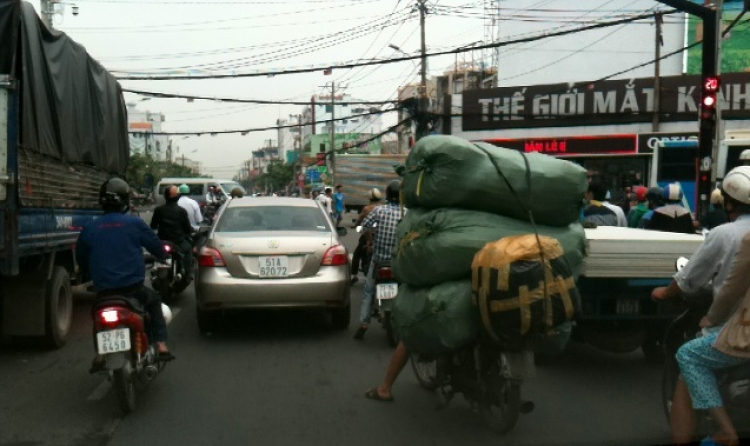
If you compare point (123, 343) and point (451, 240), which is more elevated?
point (451, 240)

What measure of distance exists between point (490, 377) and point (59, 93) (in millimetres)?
5730

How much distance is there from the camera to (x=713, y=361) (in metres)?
4.34

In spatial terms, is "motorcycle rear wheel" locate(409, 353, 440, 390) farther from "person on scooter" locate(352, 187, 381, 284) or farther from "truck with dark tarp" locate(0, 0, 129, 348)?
"person on scooter" locate(352, 187, 381, 284)

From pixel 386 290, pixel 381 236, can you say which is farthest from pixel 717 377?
pixel 381 236

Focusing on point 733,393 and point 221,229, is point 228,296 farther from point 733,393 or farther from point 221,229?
point 733,393

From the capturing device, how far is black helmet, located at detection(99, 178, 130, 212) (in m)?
6.26

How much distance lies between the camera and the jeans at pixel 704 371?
4.34m

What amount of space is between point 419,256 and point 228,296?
137 inches

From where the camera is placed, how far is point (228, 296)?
27.8ft

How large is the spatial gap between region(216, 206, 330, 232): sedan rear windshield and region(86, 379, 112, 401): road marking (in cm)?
261

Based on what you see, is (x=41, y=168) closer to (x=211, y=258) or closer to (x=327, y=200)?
(x=211, y=258)

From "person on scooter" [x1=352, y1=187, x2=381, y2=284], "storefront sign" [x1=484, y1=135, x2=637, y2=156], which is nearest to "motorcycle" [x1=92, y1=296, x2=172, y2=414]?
"person on scooter" [x1=352, y1=187, x2=381, y2=284]

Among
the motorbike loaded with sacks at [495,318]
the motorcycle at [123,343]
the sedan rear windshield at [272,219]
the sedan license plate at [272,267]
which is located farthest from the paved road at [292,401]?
the sedan rear windshield at [272,219]

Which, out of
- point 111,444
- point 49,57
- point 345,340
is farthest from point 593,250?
point 49,57
